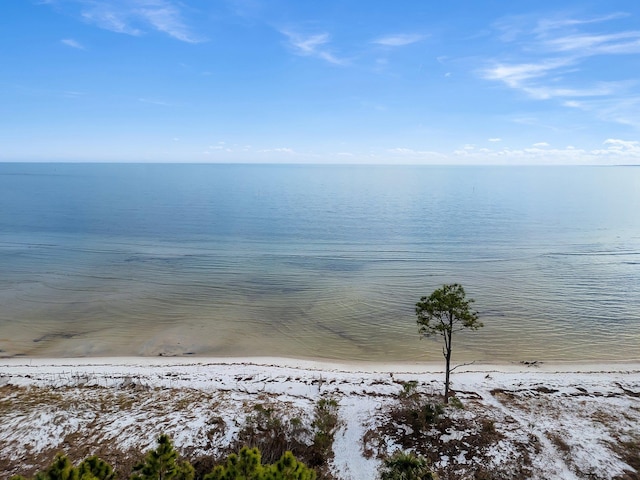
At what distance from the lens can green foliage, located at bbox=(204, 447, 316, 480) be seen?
8.85 m

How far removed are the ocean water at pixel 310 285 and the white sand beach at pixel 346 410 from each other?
346cm

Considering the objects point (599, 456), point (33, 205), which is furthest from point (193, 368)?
point (33, 205)

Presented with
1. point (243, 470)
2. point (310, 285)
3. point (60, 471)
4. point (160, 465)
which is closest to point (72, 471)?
point (60, 471)

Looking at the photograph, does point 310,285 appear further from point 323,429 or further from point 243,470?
point 243,470

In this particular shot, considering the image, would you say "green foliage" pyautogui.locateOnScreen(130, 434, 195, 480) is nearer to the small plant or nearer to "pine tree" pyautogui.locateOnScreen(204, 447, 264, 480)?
"pine tree" pyautogui.locateOnScreen(204, 447, 264, 480)

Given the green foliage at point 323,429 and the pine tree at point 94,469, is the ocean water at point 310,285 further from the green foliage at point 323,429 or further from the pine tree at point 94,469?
the pine tree at point 94,469

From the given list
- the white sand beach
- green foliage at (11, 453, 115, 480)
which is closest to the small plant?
the white sand beach

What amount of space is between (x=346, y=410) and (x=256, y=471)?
9200mm

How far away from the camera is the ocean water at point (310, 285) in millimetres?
26828

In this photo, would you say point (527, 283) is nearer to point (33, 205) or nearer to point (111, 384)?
point (111, 384)

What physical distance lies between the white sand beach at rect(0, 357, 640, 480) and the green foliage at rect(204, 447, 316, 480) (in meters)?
5.84

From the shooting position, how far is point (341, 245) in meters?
54.0

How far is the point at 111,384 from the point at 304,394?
10.4 m

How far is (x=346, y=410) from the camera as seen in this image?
57.1ft
